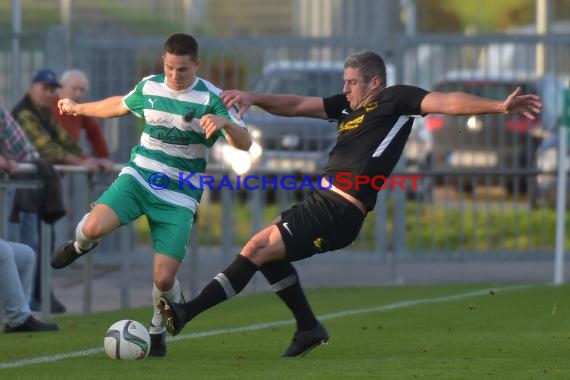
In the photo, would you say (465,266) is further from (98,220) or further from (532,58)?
(98,220)

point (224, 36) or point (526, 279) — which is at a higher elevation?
point (224, 36)

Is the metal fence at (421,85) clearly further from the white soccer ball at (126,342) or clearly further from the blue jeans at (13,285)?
the white soccer ball at (126,342)

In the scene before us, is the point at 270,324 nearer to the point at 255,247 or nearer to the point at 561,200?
the point at 255,247

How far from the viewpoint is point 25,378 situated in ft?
27.8

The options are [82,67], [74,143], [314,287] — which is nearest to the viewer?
[74,143]

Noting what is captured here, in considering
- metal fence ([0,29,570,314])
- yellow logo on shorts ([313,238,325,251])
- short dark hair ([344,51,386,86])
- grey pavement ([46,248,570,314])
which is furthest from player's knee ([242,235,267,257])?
metal fence ([0,29,570,314])

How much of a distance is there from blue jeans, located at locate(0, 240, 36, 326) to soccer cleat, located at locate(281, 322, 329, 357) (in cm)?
243

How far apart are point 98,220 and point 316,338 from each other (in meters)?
1.47

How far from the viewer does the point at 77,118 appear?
49.2 ft

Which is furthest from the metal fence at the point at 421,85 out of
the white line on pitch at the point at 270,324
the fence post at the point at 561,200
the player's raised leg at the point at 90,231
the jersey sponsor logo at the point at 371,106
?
the jersey sponsor logo at the point at 371,106

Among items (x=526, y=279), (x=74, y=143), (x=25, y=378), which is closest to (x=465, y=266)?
(x=526, y=279)

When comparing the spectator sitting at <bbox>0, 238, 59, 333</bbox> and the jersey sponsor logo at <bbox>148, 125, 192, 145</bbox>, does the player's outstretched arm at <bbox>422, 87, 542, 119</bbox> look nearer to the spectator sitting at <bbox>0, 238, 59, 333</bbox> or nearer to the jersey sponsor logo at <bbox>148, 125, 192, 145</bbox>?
the jersey sponsor logo at <bbox>148, 125, 192, 145</bbox>

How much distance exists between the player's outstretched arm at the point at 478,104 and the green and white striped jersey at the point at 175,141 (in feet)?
4.34

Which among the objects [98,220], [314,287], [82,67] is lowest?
[314,287]
